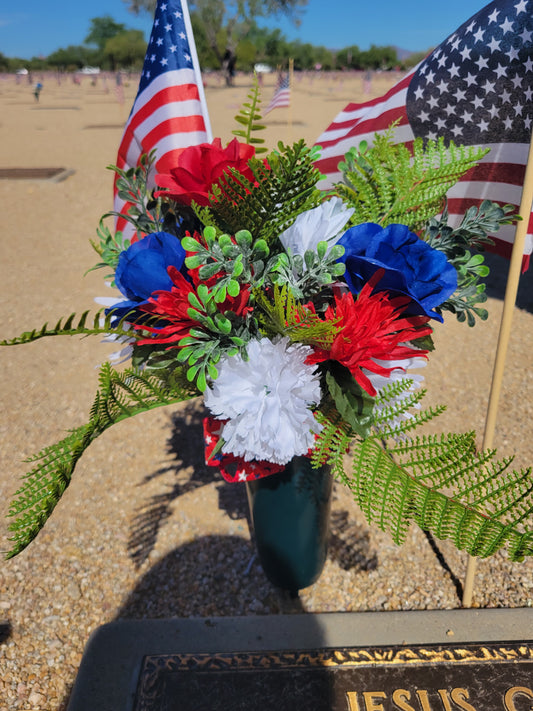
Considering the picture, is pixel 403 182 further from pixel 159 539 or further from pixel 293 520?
pixel 159 539

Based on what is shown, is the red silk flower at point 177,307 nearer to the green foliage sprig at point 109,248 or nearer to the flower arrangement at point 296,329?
the flower arrangement at point 296,329

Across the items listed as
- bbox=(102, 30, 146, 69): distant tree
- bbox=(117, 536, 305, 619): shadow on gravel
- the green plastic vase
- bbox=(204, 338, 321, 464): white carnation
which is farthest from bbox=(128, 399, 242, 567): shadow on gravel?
bbox=(102, 30, 146, 69): distant tree

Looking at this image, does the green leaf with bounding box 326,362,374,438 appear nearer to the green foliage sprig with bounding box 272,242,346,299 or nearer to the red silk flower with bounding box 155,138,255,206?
the green foliage sprig with bounding box 272,242,346,299

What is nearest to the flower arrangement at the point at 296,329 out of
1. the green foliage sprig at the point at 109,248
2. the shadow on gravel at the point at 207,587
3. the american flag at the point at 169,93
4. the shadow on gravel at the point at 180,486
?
the green foliage sprig at the point at 109,248

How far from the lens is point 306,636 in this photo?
5.57 ft

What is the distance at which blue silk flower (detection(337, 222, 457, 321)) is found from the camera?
0.93 m

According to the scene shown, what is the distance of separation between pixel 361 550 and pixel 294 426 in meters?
1.54

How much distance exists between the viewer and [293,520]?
5.50ft

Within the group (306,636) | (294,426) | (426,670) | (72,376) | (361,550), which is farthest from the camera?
(72,376)

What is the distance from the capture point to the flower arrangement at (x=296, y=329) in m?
0.88

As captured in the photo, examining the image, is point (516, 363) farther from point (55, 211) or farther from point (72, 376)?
point (55, 211)

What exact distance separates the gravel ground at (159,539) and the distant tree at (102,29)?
76.5 metres

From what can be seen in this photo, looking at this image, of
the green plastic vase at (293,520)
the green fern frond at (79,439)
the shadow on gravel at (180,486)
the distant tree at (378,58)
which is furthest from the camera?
the distant tree at (378,58)

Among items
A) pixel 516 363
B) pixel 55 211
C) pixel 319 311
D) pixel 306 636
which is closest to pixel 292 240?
pixel 319 311
